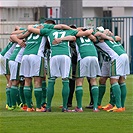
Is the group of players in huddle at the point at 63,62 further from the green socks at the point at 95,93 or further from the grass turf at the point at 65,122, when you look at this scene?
the grass turf at the point at 65,122

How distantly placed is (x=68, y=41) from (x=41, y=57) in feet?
2.29

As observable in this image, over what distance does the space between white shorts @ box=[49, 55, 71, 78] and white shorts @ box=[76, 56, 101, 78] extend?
17.3 inches

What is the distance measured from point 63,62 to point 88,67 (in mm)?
676

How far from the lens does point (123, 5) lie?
153ft

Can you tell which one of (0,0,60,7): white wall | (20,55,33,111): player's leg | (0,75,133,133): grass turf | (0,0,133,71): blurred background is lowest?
(0,75,133,133): grass turf

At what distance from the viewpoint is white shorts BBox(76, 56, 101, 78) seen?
16406mm

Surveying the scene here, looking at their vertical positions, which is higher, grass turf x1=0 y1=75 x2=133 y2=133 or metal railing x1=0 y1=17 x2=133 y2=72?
metal railing x1=0 y1=17 x2=133 y2=72

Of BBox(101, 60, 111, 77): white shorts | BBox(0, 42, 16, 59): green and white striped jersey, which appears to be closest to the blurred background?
BBox(0, 42, 16, 59): green and white striped jersey

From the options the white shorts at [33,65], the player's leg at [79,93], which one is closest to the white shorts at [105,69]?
the player's leg at [79,93]

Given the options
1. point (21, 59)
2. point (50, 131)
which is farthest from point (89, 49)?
point (50, 131)

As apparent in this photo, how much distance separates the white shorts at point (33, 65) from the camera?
1633 centimetres

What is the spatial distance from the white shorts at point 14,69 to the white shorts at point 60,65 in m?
1.19

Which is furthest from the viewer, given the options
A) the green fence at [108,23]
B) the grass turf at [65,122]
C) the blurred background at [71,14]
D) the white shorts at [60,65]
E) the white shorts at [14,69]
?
the blurred background at [71,14]

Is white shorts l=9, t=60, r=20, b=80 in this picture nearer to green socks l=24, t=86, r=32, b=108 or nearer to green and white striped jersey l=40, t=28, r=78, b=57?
green socks l=24, t=86, r=32, b=108
